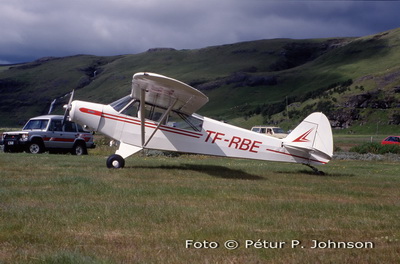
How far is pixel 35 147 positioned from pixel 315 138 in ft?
48.1

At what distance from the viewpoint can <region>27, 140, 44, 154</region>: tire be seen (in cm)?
2362

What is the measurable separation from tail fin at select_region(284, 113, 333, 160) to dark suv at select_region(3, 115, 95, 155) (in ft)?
42.7

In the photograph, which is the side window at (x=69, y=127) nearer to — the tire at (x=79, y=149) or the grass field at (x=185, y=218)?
the tire at (x=79, y=149)

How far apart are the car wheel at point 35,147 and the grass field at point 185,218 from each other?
35.6 feet

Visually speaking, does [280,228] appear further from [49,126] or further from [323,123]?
[49,126]

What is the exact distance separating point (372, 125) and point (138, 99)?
230ft

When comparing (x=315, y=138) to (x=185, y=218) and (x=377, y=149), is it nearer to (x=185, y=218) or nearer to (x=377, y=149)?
(x=185, y=218)

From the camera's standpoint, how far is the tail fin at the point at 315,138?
15336 mm

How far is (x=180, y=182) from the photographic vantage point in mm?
11945

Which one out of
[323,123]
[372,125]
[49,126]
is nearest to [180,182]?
[323,123]

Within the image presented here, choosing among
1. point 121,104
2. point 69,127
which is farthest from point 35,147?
point 121,104

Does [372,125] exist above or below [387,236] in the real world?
below

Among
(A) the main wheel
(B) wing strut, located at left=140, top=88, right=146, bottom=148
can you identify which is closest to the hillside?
(B) wing strut, located at left=140, top=88, right=146, bottom=148

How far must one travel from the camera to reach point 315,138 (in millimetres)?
15367
